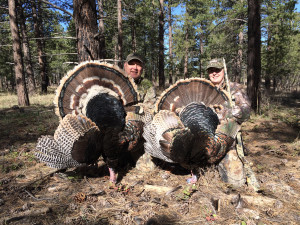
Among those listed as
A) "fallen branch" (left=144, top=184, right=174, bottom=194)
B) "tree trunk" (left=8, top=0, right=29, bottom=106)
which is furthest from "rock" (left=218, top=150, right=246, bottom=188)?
"tree trunk" (left=8, top=0, right=29, bottom=106)

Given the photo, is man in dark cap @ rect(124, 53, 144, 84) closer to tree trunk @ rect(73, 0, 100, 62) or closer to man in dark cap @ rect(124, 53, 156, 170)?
man in dark cap @ rect(124, 53, 156, 170)

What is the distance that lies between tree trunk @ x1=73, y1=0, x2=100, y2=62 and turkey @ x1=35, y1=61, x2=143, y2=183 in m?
1.33

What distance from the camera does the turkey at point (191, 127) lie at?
2516 mm

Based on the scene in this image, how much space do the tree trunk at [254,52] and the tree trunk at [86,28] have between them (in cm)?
690

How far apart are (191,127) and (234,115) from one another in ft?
3.78

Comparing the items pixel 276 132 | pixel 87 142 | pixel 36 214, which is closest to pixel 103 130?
pixel 87 142

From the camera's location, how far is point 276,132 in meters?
6.27

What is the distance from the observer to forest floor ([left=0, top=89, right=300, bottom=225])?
244 cm

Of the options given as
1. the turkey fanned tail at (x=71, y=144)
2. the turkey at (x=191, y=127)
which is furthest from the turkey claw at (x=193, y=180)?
the turkey fanned tail at (x=71, y=144)

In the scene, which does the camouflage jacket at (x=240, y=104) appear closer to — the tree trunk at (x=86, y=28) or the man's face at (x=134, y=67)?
the man's face at (x=134, y=67)

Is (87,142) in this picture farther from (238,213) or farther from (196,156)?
(238,213)

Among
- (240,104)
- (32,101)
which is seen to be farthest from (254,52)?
(32,101)

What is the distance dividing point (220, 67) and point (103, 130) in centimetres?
266

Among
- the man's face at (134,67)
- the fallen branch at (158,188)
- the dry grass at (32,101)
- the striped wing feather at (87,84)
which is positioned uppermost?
the man's face at (134,67)
